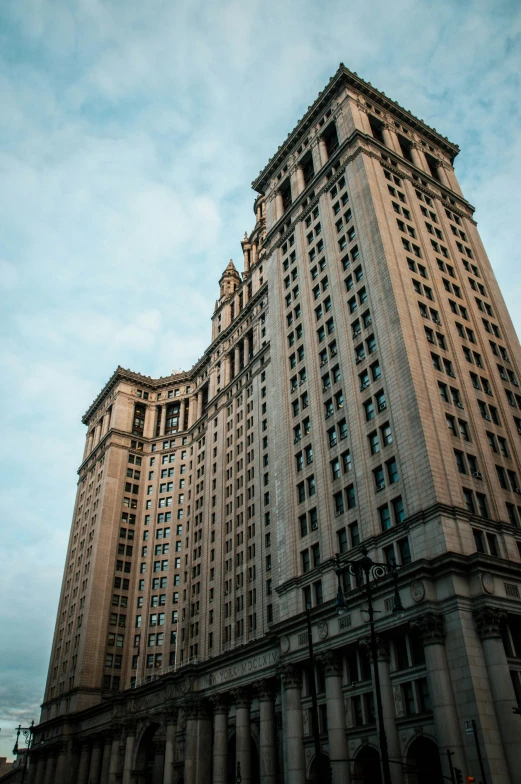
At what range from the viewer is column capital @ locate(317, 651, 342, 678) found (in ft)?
151

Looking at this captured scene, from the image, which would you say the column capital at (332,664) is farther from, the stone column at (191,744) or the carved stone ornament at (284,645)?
the stone column at (191,744)

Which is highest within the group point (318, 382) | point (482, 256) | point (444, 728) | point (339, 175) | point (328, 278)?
point (339, 175)

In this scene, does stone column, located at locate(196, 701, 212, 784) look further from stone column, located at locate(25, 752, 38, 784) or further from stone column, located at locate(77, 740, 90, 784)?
stone column, located at locate(25, 752, 38, 784)

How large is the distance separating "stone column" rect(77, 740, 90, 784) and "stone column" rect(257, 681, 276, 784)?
1674 inches

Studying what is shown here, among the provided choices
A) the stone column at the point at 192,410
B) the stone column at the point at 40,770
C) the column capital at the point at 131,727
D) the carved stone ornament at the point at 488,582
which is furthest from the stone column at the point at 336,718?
the stone column at the point at 40,770

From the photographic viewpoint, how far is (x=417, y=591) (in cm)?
4019

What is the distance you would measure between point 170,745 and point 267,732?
60.5 feet

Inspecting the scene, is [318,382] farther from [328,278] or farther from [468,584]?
[468,584]

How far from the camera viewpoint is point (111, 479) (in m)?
107

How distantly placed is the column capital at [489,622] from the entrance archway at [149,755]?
157 ft

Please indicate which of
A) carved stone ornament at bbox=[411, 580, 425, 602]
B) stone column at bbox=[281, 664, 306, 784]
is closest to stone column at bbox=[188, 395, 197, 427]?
stone column at bbox=[281, 664, 306, 784]

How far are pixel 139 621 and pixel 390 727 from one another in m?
63.0

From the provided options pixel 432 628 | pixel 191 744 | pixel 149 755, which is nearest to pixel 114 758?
pixel 149 755

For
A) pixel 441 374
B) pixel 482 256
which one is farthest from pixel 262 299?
pixel 441 374
